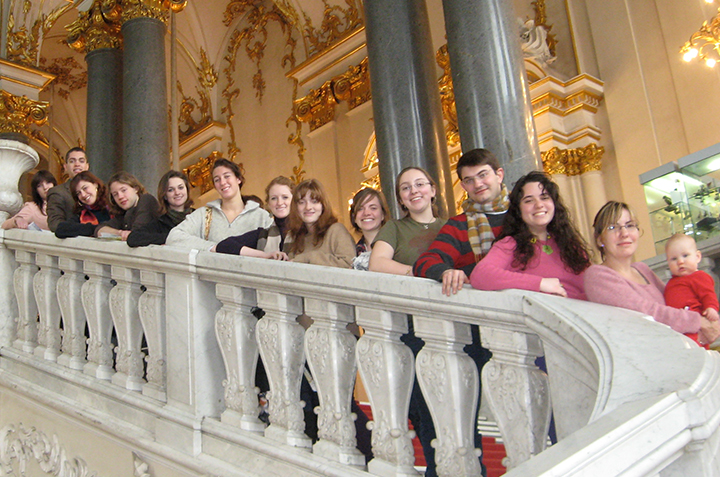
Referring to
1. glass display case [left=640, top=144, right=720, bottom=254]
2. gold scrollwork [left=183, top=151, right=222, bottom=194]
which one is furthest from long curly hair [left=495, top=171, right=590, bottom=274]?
gold scrollwork [left=183, top=151, right=222, bottom=194]

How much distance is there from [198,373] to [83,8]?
7752 mm

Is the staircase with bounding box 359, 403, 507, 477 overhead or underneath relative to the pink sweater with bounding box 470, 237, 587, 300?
underneath

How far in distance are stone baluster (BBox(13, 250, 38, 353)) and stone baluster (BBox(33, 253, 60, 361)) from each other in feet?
0.37

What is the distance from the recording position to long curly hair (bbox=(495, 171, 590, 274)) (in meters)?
2.16

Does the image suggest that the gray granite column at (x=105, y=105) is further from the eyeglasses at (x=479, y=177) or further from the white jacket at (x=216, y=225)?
the eyeglasses at (x=479, y=177)

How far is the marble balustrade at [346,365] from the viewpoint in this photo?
1202mm

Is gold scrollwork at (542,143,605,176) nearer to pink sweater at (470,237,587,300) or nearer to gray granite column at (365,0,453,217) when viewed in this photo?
gray granite column at (365,0,453,217)

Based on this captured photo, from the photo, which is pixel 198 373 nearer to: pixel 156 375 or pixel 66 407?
pixel 156 375

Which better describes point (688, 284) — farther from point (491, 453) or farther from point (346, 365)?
point (346, 365)

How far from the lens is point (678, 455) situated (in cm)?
117

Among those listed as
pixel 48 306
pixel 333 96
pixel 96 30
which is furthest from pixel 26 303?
pixel 333 96

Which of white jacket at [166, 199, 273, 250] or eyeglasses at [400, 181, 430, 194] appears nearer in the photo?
eyeglasses at [400, 181, 430, 194]

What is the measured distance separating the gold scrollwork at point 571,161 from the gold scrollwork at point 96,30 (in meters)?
5.69

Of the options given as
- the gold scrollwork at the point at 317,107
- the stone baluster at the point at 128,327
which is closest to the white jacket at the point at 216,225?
the stone baluster at the point at 128,327
